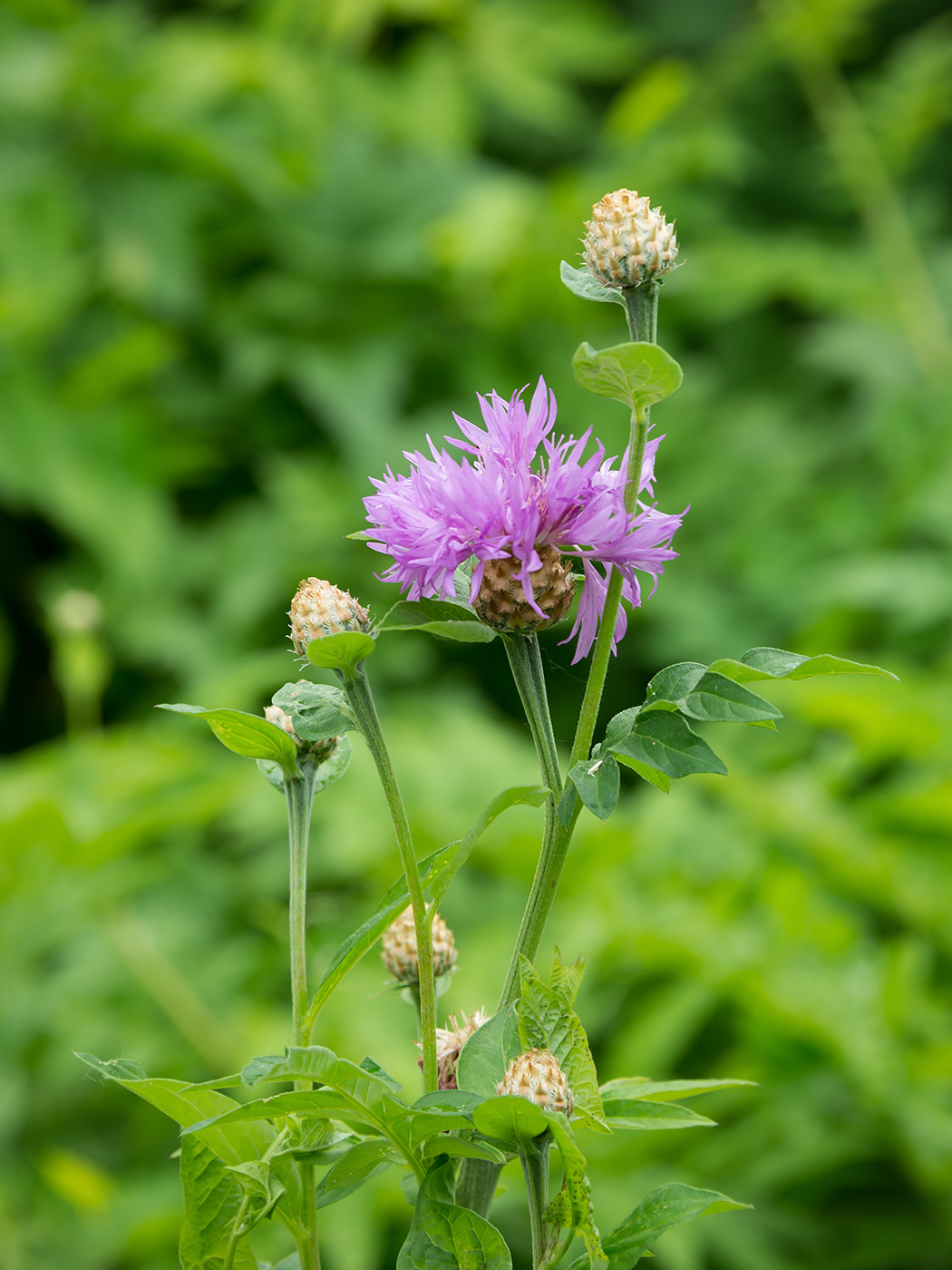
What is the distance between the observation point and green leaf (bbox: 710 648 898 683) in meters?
0.43

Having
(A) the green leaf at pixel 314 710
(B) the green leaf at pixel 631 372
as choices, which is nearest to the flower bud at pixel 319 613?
(A) the green leaf at pixel 314 710

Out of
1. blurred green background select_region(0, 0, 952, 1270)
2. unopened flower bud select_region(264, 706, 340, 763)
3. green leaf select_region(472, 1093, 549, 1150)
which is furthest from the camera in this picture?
blurred green background select_region(0, 0, 952, 1270)

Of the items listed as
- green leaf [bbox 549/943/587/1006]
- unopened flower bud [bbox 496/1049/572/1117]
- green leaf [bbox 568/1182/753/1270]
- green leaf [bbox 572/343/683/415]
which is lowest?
green leaf [bbox 568/1182/753/1270]

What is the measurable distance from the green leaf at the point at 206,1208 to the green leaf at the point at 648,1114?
0.14 metres

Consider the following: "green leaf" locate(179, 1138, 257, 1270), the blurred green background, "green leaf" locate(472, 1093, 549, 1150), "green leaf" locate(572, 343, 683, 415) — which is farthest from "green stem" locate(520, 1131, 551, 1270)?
the blurred green background

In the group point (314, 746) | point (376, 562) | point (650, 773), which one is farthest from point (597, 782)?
point (376, 562)

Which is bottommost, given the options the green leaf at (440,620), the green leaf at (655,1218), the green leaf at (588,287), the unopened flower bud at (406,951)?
the green leaf at (655,1218)

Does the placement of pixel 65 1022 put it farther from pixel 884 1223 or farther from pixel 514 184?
pixel 514 184

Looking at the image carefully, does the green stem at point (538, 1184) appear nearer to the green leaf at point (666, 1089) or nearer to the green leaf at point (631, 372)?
the green leaf at point (666, 1089)

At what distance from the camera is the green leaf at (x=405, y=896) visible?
1.40 ft

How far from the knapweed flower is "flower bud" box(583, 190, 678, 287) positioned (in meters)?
0.05

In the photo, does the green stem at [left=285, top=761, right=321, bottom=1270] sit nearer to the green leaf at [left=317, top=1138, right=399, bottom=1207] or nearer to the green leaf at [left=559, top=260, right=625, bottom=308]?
the green leaf at [left=317, top=1138, right=399, bottom=1207]

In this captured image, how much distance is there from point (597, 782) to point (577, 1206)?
0.45 feet

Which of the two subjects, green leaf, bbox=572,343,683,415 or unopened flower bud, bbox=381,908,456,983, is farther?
unopened flower bud, bbox=381,908,456,983
